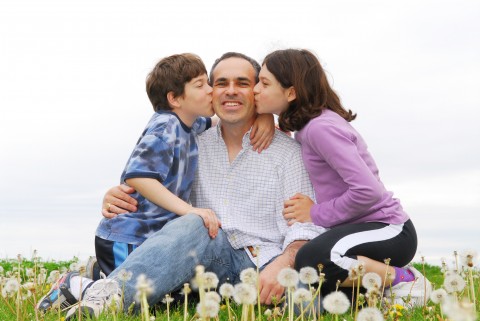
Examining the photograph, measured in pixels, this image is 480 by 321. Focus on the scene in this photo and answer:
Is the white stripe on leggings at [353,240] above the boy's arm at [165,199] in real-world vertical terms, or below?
below

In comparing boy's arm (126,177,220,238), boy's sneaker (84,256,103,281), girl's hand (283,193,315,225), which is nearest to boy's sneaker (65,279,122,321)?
boy's arm (126,177,220,238)

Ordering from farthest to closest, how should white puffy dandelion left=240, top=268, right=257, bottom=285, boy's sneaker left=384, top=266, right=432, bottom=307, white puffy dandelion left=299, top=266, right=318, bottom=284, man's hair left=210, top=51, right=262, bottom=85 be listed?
1. man's hair left=210, top=51, right=262, bottom=85
2. boy's sneaker left=384, top=266, right=432, bottom=307
3. white puffy dandelion left=299, top=266, right=318, bottom=284
4. white puffy dandelion left=240, top=268, right=257, bottom=285

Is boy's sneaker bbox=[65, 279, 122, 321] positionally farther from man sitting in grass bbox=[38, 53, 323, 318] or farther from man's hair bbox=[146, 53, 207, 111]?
man's hair bbox=[146, 53, 207, 111]

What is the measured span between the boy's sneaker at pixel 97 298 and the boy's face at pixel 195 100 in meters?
1.74

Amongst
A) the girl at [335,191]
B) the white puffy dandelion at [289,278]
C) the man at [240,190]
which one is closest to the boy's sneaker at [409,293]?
the girl at [335,191]

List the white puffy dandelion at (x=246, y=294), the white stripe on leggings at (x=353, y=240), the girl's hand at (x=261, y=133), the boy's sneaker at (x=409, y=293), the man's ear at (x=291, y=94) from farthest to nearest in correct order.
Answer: the girl's hand at (x=261, y=133) < the man's ear at (x=291, y=94) < the boy's sneaker at (x=409, y=293) < the white stripe on leggings at (x=353, y=240) < the white puffy dandelion at (x=246, y=294)

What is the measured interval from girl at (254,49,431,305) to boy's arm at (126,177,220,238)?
2.23ft

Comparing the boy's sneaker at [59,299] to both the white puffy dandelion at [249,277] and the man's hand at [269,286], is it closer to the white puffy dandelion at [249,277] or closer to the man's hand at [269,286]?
the man's hand at [269,286]

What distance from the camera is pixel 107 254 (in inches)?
211

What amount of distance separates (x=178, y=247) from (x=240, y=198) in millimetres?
1021

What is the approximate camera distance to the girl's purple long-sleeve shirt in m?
4.88

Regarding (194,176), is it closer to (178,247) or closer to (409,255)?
(178,247)

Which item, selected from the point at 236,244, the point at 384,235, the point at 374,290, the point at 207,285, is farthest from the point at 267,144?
the point at 207,285

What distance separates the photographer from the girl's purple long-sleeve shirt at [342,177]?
4.88m
